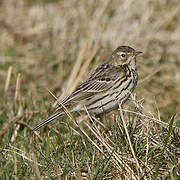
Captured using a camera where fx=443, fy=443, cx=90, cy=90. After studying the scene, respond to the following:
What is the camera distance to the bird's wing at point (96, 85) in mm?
5781

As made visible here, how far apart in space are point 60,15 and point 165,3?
245cm

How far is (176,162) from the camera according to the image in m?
3.96

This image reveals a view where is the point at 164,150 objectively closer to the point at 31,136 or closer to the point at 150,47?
the point at 31,136

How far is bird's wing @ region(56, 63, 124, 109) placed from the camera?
5.78m

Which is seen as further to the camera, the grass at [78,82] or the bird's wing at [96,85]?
the bird's wing at [96,85]

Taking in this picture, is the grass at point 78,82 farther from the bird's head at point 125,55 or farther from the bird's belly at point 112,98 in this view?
the bird's head at point 125,55

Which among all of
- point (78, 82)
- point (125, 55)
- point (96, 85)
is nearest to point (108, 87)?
point (96, 85)

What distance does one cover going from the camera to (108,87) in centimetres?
577

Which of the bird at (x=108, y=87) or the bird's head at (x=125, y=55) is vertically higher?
the bird's head at (x=125, y=55)

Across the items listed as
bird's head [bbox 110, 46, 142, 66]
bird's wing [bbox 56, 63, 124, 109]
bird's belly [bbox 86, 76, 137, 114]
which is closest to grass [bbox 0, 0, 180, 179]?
bird's belly [bbox 86, 76, 137, 114]

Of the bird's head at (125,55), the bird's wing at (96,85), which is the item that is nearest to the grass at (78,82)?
the bird's wing at (96,85)

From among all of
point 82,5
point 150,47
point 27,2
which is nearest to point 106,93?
point 150,47

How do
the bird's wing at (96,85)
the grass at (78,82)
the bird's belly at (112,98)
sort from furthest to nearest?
the bird's wing at (96,85)
the bird's belly at (112,98)
the grass at (78,82)

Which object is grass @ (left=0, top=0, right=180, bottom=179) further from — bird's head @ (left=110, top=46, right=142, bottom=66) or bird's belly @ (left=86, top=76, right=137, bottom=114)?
bird's head @ (left=110, top=46, right=142, bottom=66)
